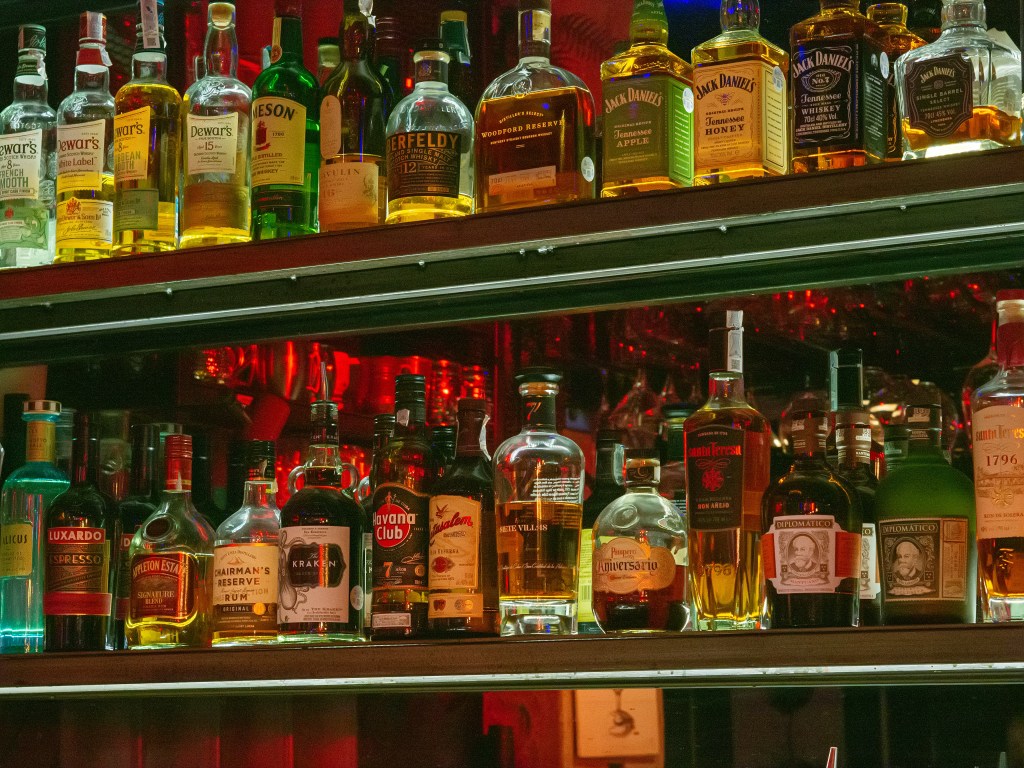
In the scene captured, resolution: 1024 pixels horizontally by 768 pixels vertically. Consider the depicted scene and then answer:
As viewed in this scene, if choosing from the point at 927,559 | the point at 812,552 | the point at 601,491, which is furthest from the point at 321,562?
the point at 927,559

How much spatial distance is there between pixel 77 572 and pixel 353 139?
650 mm

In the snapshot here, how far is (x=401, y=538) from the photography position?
1.66 meters

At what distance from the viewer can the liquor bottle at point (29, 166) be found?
1945 millimetres

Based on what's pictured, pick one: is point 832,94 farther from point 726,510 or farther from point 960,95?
point 726,510

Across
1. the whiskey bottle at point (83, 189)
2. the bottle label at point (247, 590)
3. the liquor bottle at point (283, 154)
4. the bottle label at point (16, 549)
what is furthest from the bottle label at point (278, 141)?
the bottle label at point (16, 549)

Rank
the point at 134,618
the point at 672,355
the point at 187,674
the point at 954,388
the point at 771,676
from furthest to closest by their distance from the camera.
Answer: the point at 672,355, the point at 954,388, the point at 134,618, the point at 187,674, the point at 771,676

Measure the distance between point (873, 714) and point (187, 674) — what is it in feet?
2.95

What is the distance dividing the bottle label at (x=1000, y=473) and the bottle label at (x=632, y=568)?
339mm

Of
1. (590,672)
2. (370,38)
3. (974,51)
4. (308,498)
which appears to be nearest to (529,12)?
(370,38)

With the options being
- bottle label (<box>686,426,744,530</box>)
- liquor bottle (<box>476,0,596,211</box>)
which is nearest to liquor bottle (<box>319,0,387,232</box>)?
liquor bottle (<box>476,0,596,211</box>)

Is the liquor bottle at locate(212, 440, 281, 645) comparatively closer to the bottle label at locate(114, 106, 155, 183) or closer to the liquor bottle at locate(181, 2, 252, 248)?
the liquor bottle at locate(181, 2, 252, 248)

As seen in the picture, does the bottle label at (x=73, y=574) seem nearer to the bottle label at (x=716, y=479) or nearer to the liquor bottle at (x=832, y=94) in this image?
the bottle label at (x=716, y=479)

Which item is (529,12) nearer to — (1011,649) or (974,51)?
Answer: (974,51)

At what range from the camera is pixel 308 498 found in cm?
172
